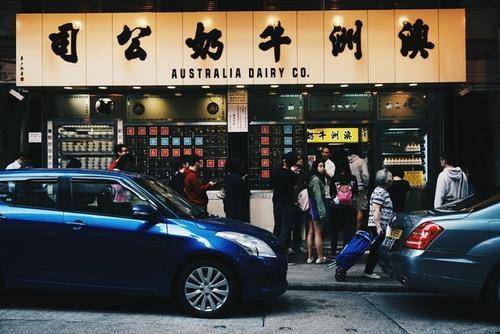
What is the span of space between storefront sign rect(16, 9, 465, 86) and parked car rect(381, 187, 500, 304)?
19.4ft

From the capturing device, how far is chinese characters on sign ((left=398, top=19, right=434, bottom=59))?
11.9 m

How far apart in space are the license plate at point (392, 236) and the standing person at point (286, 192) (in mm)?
2893

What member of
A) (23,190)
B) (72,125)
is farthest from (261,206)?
(23,190)

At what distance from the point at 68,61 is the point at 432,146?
8.27 meters

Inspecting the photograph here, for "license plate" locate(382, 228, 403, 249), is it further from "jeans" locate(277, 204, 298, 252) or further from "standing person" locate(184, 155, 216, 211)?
"standing person" locate(184, 155, 216, 211)

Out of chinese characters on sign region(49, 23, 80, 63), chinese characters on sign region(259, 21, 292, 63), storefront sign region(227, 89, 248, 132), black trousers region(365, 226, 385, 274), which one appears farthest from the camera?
storefront sign region(227, 89, 248, 132)

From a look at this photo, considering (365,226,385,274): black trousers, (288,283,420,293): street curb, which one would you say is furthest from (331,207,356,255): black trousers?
(288,283,420,293): street curb

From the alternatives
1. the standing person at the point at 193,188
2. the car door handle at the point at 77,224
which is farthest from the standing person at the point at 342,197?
the car door handle at the point at 77,224

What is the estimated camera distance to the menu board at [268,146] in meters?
13.1

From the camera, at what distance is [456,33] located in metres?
12.0

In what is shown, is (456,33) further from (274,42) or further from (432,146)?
(274,42)

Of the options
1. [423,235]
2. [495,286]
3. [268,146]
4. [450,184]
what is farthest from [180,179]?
[495,286]

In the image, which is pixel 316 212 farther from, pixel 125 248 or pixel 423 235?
pixel 125 248

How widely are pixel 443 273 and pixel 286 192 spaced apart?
411 centimetres
